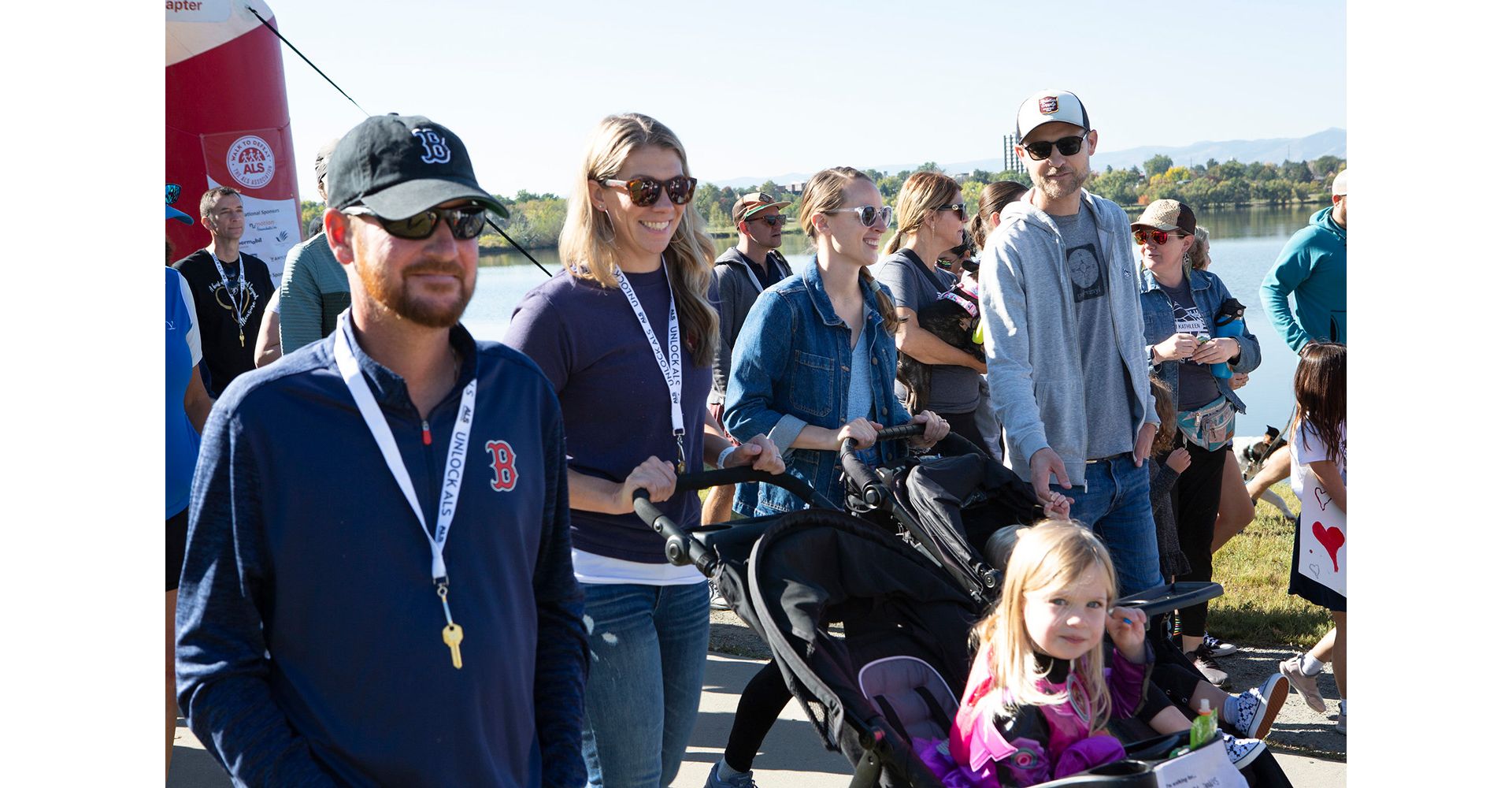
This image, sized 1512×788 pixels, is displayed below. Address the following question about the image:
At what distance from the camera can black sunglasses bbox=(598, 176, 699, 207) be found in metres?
2.89

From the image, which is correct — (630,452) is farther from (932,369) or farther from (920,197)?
(920,197)

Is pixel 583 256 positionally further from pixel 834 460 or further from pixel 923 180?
pixel 923 180

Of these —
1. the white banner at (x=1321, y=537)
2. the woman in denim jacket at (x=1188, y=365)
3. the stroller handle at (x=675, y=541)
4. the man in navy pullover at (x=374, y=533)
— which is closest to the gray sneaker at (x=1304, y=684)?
the white banner at (x=1321, y=537)

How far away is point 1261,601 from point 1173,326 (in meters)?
1.70

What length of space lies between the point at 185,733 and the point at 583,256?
3103 mm

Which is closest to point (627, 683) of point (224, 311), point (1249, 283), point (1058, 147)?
point (1058, 147)

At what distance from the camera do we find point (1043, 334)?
3938mm

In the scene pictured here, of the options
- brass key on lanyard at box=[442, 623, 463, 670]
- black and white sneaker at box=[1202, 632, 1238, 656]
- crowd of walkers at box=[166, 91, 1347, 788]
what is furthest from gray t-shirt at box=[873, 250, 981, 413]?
brass key on lanyard at box=[442, 623, 463, 670]

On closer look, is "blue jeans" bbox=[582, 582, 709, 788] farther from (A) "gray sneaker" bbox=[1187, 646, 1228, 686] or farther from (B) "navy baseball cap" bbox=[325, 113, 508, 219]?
(A) "gray sneaker" bbox=[1187, 646, 1228, 686]

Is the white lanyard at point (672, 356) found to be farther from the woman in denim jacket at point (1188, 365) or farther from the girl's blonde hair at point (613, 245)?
the woman in denim jacket at point (1188, 365)

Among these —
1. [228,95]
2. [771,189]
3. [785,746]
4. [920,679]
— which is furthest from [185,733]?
[228,95]

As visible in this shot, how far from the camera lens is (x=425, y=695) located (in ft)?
6.05

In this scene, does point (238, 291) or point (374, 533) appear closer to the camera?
point (374, 533)

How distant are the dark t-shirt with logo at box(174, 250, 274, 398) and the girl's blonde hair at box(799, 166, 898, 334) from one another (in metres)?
3.60
